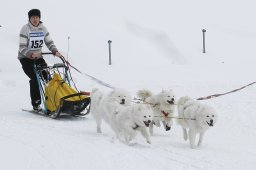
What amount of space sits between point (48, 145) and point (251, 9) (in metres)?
20.1

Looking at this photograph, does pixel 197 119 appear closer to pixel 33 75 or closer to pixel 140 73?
pixel 33 75

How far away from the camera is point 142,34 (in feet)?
67.7

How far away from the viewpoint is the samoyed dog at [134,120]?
5.82 metres

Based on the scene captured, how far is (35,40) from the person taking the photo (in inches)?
323

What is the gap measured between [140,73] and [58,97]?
588cm

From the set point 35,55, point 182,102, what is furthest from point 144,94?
point 35,55

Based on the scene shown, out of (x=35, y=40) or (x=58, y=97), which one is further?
(x=35, y=40)

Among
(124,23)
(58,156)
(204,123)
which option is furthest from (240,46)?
(58,156)

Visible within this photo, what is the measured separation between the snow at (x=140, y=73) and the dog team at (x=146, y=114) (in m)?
0.17

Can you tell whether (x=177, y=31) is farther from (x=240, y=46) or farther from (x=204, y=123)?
(x=204, y=123)

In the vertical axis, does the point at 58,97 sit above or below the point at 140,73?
below

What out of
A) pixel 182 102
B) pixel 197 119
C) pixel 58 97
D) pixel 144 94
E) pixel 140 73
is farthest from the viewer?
pixel 140 73

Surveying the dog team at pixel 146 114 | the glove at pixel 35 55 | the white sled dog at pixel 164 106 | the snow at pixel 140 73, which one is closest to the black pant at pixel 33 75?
the glove at pixel 35 55

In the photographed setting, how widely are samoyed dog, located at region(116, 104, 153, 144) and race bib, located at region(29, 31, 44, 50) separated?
265 centimetres
